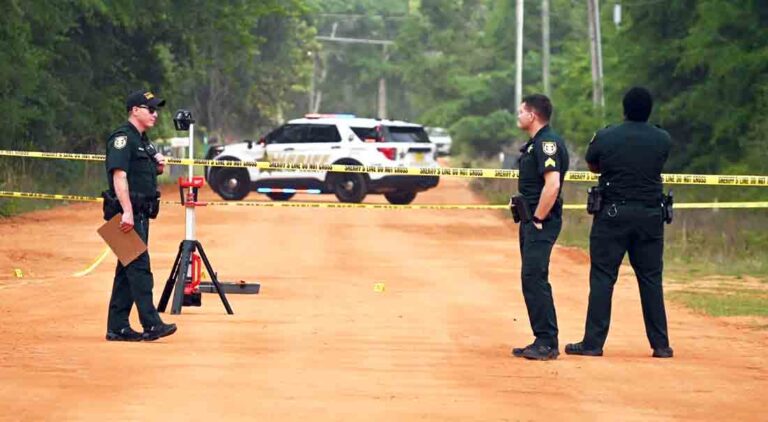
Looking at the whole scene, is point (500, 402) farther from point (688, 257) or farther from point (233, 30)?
point (233, 30)

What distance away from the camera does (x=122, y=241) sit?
12188 mm

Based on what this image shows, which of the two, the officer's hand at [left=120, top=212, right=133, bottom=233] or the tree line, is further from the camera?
the tree line

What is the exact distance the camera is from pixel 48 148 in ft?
123

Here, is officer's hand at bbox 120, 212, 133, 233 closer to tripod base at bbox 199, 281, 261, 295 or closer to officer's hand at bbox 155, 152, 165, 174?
officer's hand at bbox 155, 152, 165, 174

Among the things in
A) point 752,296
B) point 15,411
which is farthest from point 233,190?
point 15,411

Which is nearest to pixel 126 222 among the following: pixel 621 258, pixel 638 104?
pixel 621 258

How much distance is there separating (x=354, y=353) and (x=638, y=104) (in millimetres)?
2590

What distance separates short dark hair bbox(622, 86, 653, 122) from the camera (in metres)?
11.7

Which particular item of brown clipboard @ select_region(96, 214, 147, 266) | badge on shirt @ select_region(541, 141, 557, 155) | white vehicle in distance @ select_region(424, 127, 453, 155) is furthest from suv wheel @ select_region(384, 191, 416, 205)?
white vehicle in distance @ select_region(424, 127, 453, 155)

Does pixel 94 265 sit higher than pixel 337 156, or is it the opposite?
pixel 337 156

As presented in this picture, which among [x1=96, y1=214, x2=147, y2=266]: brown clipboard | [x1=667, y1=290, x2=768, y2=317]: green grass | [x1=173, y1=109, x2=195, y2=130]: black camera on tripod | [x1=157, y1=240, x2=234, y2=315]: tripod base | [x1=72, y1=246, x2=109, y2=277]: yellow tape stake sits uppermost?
[x1=173, y1=109, x2=195, y2=130]: black camera on tripod

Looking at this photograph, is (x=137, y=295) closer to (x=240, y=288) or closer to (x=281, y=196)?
(x=240, y=288)

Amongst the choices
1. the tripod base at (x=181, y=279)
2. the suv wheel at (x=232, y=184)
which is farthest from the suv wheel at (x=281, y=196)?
the tripod base at (x=181, y=279)

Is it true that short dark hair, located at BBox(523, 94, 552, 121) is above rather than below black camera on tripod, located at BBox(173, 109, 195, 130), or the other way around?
above
